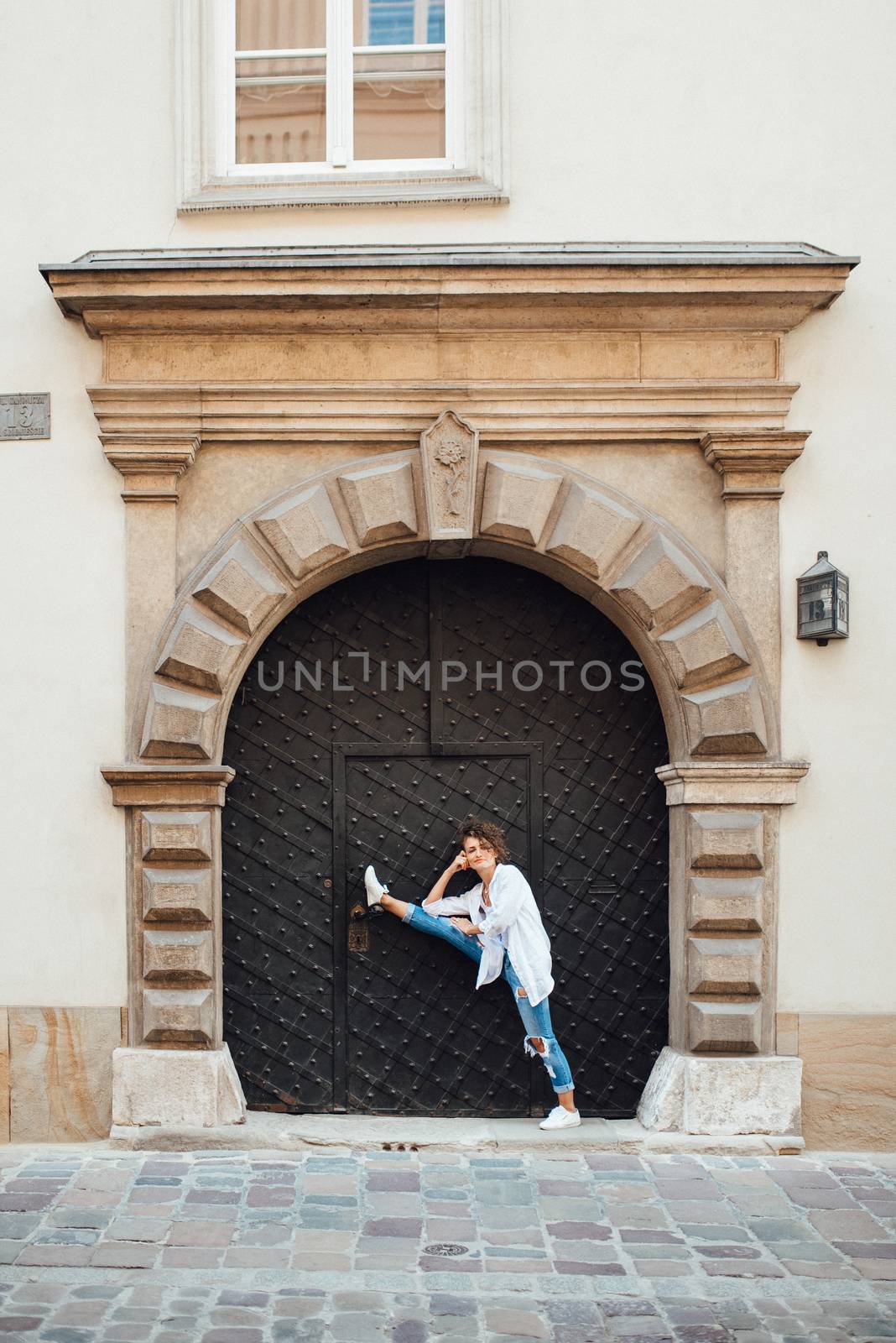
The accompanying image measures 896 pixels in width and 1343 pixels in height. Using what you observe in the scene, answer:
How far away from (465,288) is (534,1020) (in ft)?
10.9

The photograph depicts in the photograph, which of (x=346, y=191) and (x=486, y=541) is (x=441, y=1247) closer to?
(x=486, y=541)

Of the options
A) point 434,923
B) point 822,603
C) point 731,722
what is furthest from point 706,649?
point 434,923

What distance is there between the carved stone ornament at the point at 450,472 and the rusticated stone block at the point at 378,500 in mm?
109

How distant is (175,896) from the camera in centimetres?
611

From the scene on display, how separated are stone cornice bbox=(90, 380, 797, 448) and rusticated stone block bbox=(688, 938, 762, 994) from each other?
92.2 inches

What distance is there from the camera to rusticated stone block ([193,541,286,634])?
6195mm

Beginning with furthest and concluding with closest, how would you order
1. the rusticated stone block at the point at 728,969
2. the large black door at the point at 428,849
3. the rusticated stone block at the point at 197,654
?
1. the large black door at the point at 428,849
2. the rusticated stone block at the point at 197,654
3. the rusticated stone block at the point at 728,969

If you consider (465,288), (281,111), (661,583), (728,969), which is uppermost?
(281,111)

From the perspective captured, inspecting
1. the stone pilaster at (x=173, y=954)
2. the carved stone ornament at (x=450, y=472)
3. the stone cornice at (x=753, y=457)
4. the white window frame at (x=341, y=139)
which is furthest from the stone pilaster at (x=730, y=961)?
the white window frame at (x=341, y=139)

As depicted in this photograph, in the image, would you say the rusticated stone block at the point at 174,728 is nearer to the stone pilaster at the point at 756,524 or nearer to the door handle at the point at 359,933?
the door handle at the point at 359,933

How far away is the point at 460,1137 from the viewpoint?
6070mm

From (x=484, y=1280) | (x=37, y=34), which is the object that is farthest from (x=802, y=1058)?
(x=37, y=34)

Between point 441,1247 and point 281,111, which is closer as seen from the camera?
point 441,1247

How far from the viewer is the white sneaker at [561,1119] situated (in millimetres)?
6168
